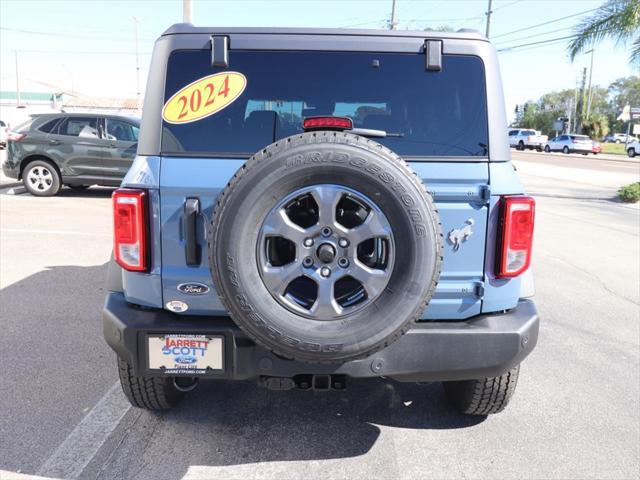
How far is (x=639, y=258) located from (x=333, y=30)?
6999mm

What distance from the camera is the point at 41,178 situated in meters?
11.8

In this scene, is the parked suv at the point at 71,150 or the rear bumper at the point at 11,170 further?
the rear bumper at the point at 11,170

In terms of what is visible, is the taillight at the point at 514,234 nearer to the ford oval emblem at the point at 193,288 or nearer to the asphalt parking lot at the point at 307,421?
the asphalt parking lot at the point at 307,421

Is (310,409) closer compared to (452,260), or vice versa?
(452,260)

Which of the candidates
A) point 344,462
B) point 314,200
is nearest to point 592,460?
point 344,462

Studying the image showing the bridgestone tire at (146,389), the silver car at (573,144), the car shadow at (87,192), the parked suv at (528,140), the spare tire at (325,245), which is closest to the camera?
the spare tire at (325,245)

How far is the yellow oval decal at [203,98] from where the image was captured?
274 cm

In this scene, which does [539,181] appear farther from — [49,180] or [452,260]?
[452,260]

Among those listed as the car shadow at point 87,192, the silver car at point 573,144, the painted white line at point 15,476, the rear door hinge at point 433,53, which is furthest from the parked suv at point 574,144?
the painted white line at point 15,476

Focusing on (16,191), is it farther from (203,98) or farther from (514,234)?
(514,234)

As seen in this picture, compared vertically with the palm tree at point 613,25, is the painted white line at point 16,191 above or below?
below

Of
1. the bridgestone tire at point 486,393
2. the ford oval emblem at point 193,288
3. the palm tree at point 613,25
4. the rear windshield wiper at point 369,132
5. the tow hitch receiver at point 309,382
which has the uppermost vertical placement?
the palm tree at point 613,25

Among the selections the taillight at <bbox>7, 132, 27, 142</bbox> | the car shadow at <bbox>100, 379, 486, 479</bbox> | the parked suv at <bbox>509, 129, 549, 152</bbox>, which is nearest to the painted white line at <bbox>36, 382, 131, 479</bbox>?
the car shadow at <bbox>100, 379, 486, 479</bbox>

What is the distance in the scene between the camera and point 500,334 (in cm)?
265
